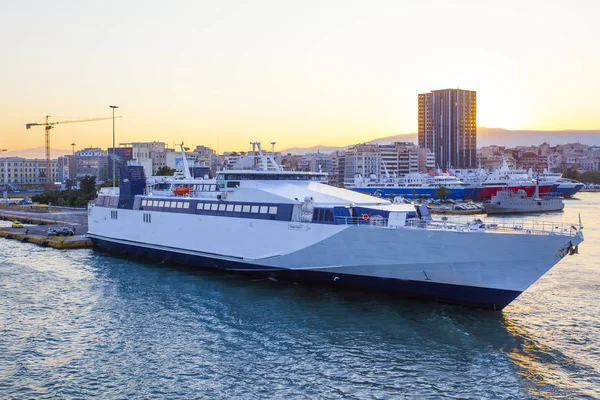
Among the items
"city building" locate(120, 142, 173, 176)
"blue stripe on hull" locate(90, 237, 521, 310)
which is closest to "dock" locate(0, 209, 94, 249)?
"blue stripe on hull" locate(90, 237, 521, 310)

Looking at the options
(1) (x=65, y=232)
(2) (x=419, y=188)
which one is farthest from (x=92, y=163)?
(1) (x=65, y=232)

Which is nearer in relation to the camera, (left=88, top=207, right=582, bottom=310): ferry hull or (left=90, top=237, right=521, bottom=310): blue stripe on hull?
(left=88, top=207, right=582, bottom=310): ferry hull

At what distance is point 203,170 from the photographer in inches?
1287

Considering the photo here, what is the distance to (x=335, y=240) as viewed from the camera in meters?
18.4

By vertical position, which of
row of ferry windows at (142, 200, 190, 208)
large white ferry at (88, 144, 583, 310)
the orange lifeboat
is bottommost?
large white ferry at (88, 144, 583, 310)

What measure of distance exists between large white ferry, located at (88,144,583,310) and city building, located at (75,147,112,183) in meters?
118

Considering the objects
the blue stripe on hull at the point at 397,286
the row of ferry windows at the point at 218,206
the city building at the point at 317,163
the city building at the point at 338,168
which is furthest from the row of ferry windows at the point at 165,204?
the city building at the point at 317,163

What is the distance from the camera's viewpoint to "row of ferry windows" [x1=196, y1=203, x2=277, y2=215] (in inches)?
813

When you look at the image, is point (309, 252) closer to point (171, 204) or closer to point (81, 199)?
point (171, 204)

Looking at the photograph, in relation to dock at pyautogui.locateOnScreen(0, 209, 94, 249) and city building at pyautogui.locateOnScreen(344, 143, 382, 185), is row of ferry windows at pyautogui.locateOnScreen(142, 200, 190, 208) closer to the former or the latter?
dock at pyautogui.locateOnScreen(0, 209, 94, 249)

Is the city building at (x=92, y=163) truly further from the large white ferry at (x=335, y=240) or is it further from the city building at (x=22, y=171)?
the large white ferry at (x=335, y=240)

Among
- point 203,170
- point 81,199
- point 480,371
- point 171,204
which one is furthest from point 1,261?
point 81,199

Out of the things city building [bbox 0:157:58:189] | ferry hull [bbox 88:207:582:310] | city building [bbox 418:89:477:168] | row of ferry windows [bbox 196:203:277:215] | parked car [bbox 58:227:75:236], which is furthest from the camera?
city building [bbox 418:89:477:168]

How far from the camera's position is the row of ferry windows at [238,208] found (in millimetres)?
20656
